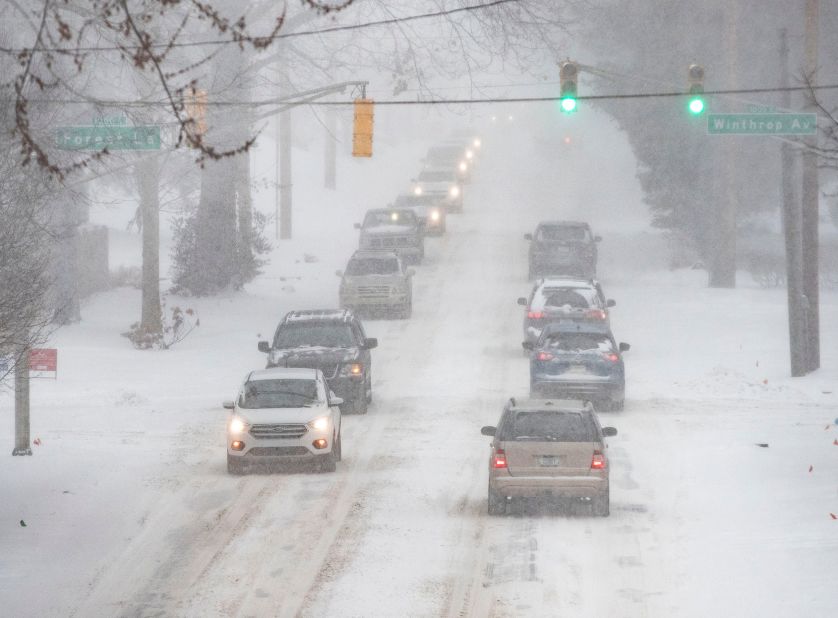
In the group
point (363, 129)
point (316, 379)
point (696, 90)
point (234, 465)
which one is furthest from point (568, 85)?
point (234, 465)

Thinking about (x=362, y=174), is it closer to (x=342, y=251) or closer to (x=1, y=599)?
(x=342, y=251)

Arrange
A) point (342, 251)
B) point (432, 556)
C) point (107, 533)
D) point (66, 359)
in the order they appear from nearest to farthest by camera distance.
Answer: point (432, 556) < point (107, 533) < point (66, 359) < point (342, 251)

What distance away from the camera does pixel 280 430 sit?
2150 cm

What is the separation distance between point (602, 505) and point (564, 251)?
86.2ft

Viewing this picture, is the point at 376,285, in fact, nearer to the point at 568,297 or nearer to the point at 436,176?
the point at 568,297

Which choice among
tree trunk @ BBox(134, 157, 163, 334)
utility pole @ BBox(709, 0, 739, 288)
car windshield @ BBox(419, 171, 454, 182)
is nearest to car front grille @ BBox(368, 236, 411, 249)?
utility pole @ BBox(709, 0, 739, 288)

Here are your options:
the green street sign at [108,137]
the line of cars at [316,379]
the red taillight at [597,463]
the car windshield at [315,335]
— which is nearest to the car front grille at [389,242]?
the line of cars at [316,379]

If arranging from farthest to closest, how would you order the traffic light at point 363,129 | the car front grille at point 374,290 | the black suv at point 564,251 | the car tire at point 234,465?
the black suv at point 564,251 < the car front grille at point 374,290 < the traffic light at point 363,129 < the car tire at point 234,465

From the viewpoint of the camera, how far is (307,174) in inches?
3270

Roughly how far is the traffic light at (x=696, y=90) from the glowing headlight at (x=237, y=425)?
9.59 metres

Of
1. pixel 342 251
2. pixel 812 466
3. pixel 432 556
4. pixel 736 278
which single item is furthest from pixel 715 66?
Answer: pixel 432 556

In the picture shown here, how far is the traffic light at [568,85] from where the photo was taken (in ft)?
78.9

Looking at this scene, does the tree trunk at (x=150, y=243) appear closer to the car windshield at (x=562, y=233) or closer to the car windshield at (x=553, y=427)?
the car windshield at (x=562, y=233)

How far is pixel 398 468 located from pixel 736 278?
2980 cm
